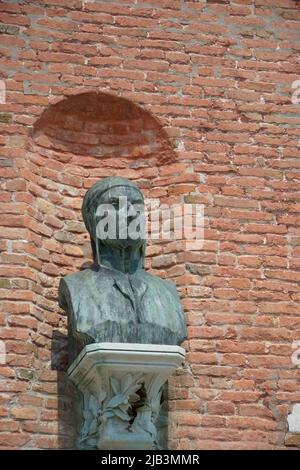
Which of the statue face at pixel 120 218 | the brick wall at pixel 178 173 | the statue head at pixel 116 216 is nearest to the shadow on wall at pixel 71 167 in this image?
the brick wall at pixel 178 173

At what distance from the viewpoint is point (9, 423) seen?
9.56m

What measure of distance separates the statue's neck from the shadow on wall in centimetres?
52

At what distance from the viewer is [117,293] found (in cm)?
957

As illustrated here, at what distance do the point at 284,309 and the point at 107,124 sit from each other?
1671 mm

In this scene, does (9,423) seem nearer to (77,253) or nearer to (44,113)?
(77,253)

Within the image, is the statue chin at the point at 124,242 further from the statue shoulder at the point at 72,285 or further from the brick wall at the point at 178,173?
the brick wall at the point at 178,173

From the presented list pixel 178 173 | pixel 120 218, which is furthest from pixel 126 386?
pixel 178 173

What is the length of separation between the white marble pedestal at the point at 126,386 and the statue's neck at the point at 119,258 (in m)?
0.60

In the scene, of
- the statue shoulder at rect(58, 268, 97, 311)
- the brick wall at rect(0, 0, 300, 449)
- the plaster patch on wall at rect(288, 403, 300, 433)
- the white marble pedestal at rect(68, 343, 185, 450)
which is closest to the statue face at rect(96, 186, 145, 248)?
the statue shoulder at rect(58, 268, 97, 311)

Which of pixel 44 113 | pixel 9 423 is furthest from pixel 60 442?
pixel 44 113

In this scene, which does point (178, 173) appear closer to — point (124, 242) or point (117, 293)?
point (124, 242)

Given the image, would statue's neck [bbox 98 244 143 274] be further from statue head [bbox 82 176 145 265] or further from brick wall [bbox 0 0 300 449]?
brick wall [bbox 0 0 300 449]

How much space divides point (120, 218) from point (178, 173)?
91 centimetres

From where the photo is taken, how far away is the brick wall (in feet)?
32.5
